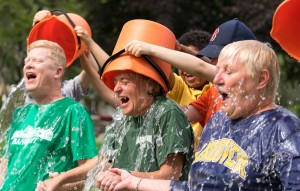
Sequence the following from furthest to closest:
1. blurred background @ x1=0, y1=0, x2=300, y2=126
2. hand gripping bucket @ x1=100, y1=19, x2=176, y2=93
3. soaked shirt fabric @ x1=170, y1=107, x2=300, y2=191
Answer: blurred background @ x1=0, y1=0, x2=300, y2=126 < hand gripping bucket @ x1=100, y1=19, x2=176, y2=93 < soaked shirt fabric @ x1=170, y1=107, x2=300, y2=191

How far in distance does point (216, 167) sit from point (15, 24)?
48.1 feet

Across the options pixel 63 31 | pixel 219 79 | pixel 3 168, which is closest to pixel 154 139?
pixel 219 79

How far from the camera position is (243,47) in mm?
4348

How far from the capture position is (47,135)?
5746 mm

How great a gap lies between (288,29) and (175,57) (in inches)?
30.4

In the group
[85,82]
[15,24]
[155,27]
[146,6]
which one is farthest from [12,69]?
[155,27]

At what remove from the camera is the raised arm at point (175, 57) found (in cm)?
487

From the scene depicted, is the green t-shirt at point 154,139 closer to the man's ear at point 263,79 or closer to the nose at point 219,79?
the nose at point 219,79

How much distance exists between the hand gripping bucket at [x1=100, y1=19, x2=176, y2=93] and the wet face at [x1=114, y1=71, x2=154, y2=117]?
0.24ft

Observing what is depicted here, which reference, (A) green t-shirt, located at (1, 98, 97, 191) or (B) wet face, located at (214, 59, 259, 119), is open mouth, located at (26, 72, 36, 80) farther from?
(B) wet face, located at (214, 59, 259, 119)

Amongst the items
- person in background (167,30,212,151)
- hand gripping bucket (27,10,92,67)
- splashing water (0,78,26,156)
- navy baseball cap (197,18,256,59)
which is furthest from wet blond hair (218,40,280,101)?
splashing water (0,78,26,156)

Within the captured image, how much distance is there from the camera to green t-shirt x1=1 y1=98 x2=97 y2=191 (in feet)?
18.7

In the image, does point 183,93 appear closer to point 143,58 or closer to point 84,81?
point 84,81

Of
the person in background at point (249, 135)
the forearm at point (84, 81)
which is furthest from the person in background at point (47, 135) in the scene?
the person in background at point (249, 135)
